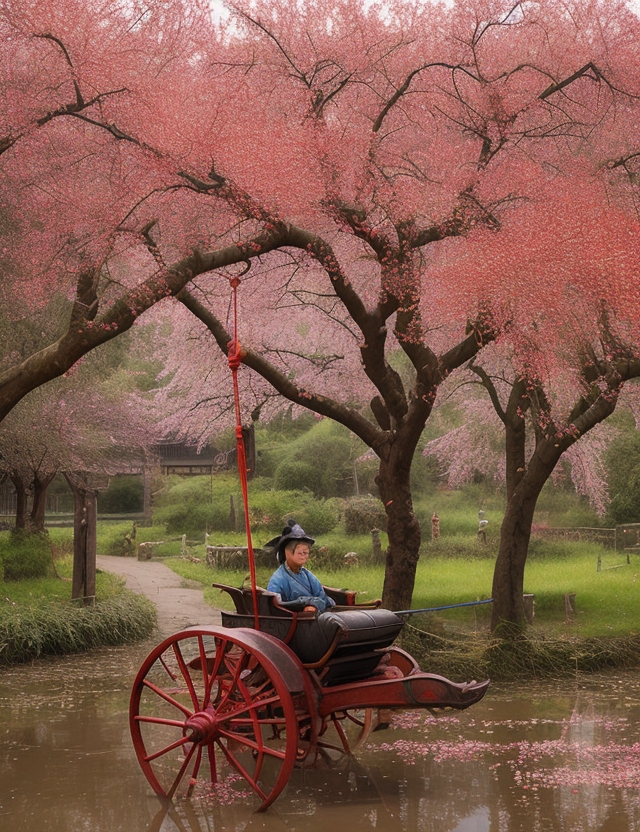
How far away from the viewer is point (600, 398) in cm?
1059

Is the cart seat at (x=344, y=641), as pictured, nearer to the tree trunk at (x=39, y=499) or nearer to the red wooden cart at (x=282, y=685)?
the red wooden cart at (x=282, y=685)

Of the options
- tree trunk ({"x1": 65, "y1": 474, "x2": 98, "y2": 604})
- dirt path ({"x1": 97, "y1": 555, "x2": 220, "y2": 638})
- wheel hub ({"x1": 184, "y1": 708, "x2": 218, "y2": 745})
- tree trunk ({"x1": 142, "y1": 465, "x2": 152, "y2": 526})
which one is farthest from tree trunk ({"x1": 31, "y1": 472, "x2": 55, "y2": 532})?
wheel hub ({"x1": 184, "y1": 708, "x2": 218, "y2": 745})

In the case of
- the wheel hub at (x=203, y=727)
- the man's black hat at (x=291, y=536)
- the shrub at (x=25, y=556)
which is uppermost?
the man's black hat at (x=291, y=536)

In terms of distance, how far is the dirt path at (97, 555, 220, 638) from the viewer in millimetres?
13602

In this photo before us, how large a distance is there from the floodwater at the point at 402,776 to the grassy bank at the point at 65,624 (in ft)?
6.19

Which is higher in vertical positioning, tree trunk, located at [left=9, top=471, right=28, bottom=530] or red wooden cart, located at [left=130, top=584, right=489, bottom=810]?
tree trunk, located at [left=9, top=471, right=28, bottom=530]

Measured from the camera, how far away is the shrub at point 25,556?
1594cm

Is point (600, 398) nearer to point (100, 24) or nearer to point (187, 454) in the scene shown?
point (100, 24)

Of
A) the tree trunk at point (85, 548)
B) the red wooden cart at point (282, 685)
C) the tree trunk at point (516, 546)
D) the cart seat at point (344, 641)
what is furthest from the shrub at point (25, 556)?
the cart seat at point (344, 641)

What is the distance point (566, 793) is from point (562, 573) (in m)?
12.5

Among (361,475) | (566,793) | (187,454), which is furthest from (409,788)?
(187,454)

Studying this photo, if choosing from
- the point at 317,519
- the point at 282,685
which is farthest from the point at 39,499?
the point at 282,685

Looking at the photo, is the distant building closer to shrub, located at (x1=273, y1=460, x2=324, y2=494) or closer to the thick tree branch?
shrub, located at (x1=273, y1=460, x2=324, y2=494)

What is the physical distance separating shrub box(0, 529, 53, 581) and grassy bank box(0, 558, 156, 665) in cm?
215
